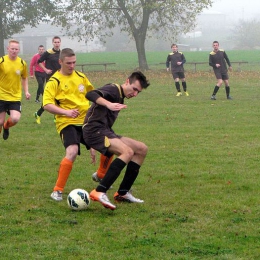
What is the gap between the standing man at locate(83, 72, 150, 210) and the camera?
6969 millimetres

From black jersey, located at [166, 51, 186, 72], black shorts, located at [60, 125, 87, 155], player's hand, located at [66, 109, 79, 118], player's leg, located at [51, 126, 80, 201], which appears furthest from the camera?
black jersey, located at [166, 51, 186, 72]

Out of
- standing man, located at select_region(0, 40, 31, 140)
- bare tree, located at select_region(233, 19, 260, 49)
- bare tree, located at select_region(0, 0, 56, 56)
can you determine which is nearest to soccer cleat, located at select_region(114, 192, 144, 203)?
standing man, located at select_region(0, 40, 31, 140)

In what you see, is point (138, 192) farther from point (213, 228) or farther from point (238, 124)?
point (238, 124)

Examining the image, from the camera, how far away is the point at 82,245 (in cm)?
577

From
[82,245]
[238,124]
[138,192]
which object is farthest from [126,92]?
[238,124]

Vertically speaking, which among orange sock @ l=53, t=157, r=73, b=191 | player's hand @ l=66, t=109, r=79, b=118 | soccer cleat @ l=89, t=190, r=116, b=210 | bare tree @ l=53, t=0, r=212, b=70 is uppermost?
bare tree @ l=53, t=0, r=212, b=70

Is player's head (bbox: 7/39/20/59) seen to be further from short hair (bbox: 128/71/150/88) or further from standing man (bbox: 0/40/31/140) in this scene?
short hair (bbox: 128/71/150/88)

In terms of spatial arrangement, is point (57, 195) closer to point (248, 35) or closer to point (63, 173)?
point (63, 173)

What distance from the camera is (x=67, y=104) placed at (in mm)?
7859

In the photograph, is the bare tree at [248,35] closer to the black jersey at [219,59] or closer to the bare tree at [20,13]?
the bare tree at [20,13]

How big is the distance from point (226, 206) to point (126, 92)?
1.77 m

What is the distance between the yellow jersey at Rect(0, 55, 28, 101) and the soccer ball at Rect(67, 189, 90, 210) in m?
4.49

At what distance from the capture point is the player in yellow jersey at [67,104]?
7.59m

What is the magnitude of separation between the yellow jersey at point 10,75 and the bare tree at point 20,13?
30491mm
